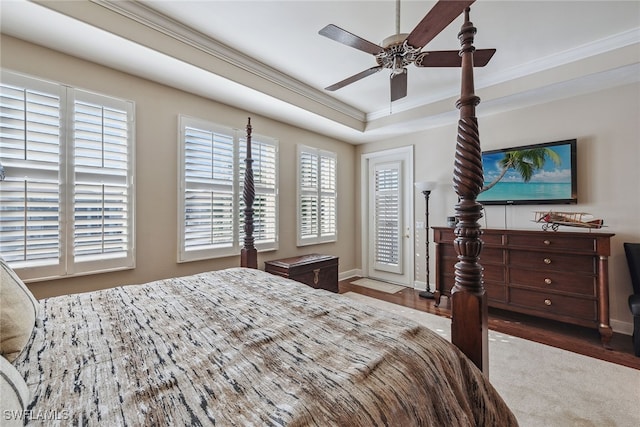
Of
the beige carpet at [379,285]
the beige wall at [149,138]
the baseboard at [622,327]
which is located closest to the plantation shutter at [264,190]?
the beige wall at [149,138]

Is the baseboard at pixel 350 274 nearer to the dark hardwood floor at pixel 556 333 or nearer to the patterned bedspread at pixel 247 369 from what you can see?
the dark hardwood floor at pixel 556 333

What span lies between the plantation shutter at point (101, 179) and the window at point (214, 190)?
0.50 m

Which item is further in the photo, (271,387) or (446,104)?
(446,104)

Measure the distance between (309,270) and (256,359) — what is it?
2.65 meters

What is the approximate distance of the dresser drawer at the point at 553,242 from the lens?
8.46 feet

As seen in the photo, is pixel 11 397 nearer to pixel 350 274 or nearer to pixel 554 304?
pixel 554 304

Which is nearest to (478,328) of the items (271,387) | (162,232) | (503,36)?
(271,387)

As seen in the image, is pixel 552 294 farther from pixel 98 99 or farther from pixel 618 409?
pixel 98 99

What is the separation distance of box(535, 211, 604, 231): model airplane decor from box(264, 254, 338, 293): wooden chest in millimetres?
2541

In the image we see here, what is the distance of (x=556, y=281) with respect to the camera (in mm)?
2750

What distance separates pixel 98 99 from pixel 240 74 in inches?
50.7

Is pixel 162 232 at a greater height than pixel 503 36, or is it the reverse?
pixel 503 36

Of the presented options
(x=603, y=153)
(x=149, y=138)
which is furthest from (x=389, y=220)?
(x=149, y=138)

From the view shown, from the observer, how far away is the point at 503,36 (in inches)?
96.0
